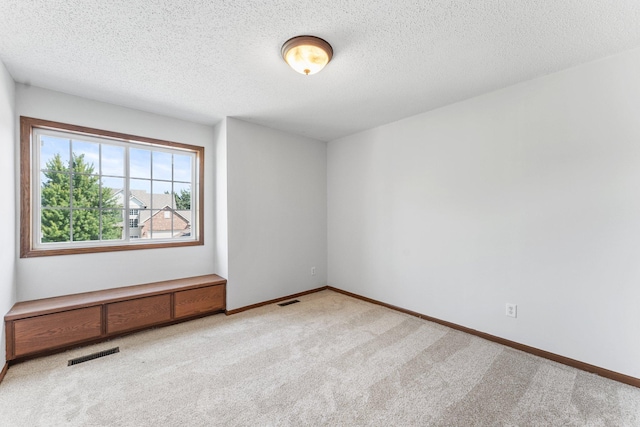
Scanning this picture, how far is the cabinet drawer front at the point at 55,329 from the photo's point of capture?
2.19 m

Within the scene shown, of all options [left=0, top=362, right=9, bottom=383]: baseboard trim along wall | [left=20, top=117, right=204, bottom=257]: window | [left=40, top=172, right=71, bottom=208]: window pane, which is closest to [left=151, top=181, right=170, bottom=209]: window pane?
[left=20, top=117, right=204, bottom=257]: window

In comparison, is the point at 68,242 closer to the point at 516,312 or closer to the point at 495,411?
the point at 495,411

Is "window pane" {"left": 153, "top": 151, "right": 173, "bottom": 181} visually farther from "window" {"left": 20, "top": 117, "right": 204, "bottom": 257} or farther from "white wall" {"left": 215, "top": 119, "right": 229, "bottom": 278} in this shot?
"white wall" {"left": 215, "top": 119, "right": 229, "bottom": 278}

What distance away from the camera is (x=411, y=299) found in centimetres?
330

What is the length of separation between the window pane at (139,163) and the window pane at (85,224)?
59 centimetres

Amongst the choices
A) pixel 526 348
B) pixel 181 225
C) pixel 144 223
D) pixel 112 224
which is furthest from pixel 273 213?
pixel 526 348

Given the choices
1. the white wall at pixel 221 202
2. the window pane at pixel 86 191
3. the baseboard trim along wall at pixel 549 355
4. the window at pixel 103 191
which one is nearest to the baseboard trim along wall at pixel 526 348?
the baseboard trim along wall at pixel 549 355

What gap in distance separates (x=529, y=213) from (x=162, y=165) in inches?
161

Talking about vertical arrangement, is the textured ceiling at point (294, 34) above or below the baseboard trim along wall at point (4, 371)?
above

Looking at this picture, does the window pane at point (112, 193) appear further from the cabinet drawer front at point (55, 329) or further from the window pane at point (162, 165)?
the cabinet drawer front at point (55, 329)

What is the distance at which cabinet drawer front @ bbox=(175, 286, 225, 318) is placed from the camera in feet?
9.91

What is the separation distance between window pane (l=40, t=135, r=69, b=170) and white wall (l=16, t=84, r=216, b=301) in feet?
0.75

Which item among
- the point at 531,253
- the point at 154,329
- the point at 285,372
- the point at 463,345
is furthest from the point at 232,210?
the point at 531,253

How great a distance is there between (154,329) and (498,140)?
4073 millimetres
